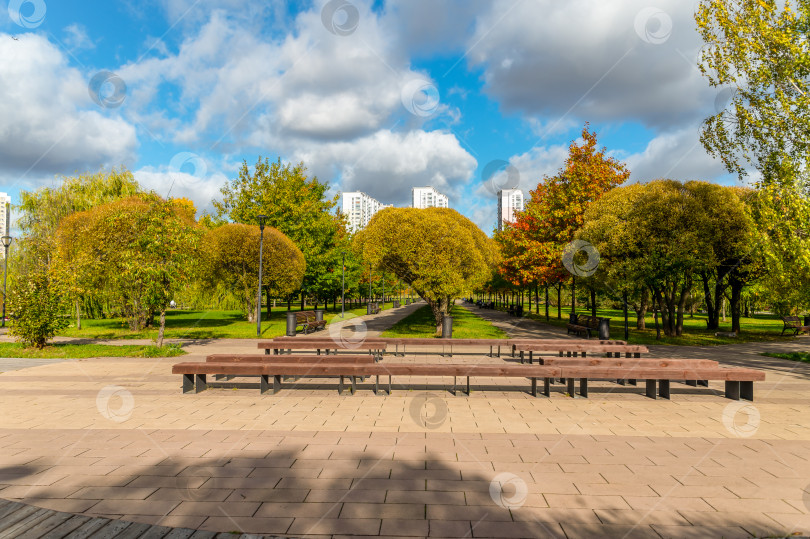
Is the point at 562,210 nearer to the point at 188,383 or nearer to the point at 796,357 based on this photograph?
the point at 796,357

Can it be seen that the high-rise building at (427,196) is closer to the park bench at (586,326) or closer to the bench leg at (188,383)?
the park bench at (586,326)

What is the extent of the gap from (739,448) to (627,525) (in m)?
3.17

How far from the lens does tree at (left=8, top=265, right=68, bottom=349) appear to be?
13656 millimetres

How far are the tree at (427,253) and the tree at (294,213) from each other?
649 inches

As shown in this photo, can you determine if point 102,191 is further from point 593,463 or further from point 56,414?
point 593,463

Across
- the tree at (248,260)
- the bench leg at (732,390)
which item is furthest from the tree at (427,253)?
the bench leg at (732,390)

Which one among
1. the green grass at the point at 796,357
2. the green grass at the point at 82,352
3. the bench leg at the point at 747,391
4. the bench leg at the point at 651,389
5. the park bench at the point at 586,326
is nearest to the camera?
the bench leg at the point at 747,391

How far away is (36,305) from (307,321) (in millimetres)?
9971

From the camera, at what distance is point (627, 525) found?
367 cm

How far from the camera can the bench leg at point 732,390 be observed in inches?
333

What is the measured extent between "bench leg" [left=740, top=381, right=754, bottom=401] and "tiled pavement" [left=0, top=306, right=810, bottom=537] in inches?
20.9

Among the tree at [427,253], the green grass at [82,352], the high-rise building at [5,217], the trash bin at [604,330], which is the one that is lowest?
the green grass at [82,352]

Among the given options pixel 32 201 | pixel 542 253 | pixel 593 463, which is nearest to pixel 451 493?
pixel 593 463

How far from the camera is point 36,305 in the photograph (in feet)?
45.3
